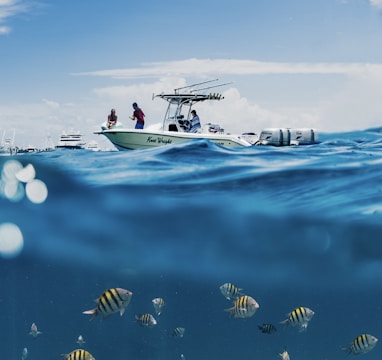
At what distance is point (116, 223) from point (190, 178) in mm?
5270

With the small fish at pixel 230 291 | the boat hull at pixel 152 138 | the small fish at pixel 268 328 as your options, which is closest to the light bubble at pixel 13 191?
the boat hull at pixel 152 138

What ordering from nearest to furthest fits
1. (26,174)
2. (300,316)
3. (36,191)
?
(300,316) → (26,174) → (36,191)

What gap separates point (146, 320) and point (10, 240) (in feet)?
52.2

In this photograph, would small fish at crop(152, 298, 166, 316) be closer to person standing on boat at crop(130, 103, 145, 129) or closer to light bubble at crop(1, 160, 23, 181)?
light bubble at crop(1, 160, 23, 181)

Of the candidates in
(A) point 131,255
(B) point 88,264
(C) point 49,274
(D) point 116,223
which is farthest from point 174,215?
(C) point 49,274

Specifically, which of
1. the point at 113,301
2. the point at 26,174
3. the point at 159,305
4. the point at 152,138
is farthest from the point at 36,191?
the point at 113,301

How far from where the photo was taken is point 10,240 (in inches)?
910

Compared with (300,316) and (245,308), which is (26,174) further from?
(300,316)

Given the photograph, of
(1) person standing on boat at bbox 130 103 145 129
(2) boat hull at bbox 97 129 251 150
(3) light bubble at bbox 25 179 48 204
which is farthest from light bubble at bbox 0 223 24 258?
(1) person standing on boat at bbox 130 103 145 129

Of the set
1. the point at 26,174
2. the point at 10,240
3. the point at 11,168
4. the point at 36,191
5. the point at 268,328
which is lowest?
the point at 10,240

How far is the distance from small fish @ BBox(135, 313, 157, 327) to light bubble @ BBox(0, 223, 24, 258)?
12.7m

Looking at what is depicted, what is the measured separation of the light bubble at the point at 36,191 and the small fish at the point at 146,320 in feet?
29.5

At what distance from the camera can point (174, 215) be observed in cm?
1831

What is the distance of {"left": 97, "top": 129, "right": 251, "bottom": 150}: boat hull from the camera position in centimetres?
2275
